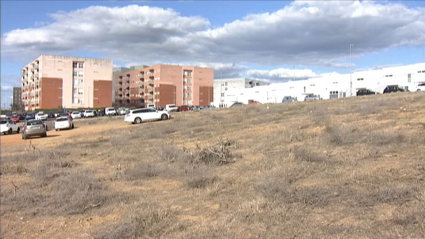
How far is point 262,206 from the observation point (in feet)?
21.6

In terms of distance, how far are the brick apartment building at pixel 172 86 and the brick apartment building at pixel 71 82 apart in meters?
13.3

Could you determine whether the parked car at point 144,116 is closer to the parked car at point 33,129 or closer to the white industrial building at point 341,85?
the parked car at point 33,129

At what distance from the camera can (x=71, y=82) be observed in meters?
112

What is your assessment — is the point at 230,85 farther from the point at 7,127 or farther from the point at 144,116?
the point at 7,127

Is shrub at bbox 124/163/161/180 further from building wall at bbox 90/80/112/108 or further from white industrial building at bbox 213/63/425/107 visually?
building wall at bbox 90/80/112/108

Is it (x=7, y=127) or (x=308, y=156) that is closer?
(x=308, y=156)

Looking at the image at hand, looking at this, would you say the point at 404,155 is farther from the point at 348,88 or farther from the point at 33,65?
the point at 33,65

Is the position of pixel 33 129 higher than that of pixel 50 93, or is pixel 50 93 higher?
pixel 50 93

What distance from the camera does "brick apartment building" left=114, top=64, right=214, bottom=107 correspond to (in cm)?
12075

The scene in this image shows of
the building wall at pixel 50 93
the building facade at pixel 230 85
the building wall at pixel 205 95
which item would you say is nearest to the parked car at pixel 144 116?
the building wall at pixel 50 93

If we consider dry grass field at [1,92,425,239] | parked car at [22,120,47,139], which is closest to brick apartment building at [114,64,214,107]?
parked car at [22,120,47,139]

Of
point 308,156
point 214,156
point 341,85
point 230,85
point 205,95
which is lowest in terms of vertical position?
point 214,156

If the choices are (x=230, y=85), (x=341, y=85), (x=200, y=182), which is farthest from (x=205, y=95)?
(x=200, y=182)

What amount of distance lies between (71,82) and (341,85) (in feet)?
240
